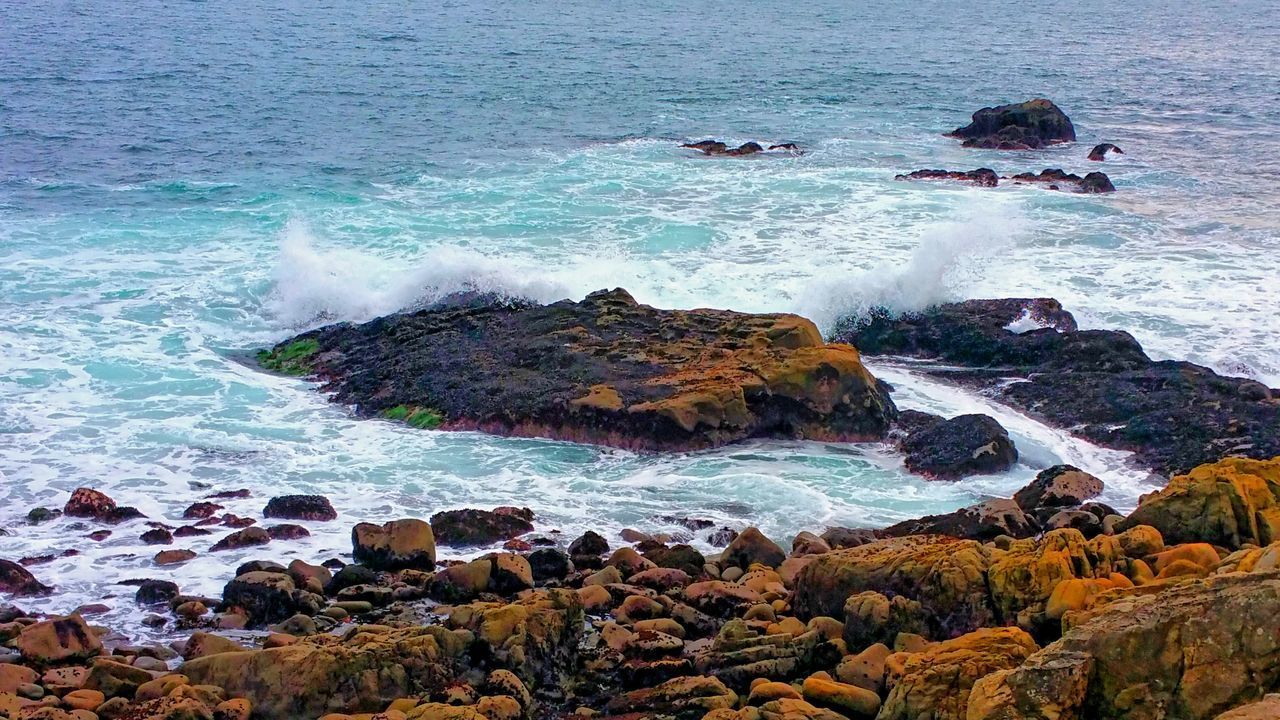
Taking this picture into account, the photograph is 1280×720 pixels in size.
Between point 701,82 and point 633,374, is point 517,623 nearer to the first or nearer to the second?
point 633,374

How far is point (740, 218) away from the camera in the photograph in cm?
2609

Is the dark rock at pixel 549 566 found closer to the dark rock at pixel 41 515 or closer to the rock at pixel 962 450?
the rock at pixel 962 450

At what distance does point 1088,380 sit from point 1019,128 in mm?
20688

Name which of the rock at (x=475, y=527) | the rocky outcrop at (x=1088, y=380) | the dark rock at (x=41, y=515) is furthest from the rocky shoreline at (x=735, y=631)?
the rocky outcrop at (x=1088, y=380)

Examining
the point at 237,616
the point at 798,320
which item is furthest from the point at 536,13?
the point at 237,616

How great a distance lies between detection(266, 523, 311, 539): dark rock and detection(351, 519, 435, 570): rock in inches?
37.9

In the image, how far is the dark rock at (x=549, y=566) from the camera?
38.5ft

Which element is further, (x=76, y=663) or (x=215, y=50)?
(x=215, y=50)

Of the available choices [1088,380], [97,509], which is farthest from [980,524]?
[97,509]

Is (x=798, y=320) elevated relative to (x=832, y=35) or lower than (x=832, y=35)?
lower

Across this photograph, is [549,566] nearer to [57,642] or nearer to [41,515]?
[57,642]

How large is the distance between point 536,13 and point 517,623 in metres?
61.8

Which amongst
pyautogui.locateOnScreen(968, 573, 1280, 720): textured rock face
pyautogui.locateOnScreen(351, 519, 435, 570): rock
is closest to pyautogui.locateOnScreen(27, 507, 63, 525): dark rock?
pyautogui.locateOnScreen(351, 519, 435, 570): rock

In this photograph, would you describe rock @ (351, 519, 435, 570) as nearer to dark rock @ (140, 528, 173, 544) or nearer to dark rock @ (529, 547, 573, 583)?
dark rock @ (529, 547, 573, 583)
